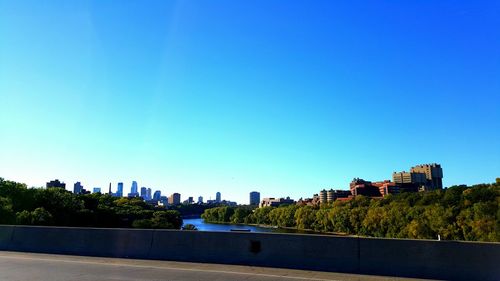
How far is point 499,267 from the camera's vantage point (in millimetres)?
9672

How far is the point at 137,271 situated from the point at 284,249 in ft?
13.4

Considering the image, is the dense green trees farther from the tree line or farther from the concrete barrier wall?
the tree line

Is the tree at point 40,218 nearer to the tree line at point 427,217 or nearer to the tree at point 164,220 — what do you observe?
the tree at point 164,220

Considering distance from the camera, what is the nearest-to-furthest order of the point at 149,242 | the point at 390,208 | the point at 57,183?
the point at 149,242, the point at 390,208, the point at 57,183

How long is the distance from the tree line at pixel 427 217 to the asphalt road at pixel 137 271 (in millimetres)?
79256

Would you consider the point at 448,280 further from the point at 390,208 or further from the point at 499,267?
the point at 390,208

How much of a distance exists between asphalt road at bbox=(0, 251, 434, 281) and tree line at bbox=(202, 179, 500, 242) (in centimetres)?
7926

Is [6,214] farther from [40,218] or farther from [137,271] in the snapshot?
[137,271]

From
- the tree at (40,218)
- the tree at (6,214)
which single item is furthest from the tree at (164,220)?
the tree at (6,214)

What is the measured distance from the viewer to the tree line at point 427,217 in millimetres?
84562

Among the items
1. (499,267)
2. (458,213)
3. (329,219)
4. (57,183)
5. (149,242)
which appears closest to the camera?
(499,267)

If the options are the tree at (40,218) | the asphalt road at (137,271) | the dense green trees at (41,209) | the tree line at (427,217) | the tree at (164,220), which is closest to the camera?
the asphalt road at (137,271)

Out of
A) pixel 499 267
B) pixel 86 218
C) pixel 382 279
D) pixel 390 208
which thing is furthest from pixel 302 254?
pixel 390 208

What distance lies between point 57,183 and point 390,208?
138190 millimetres
